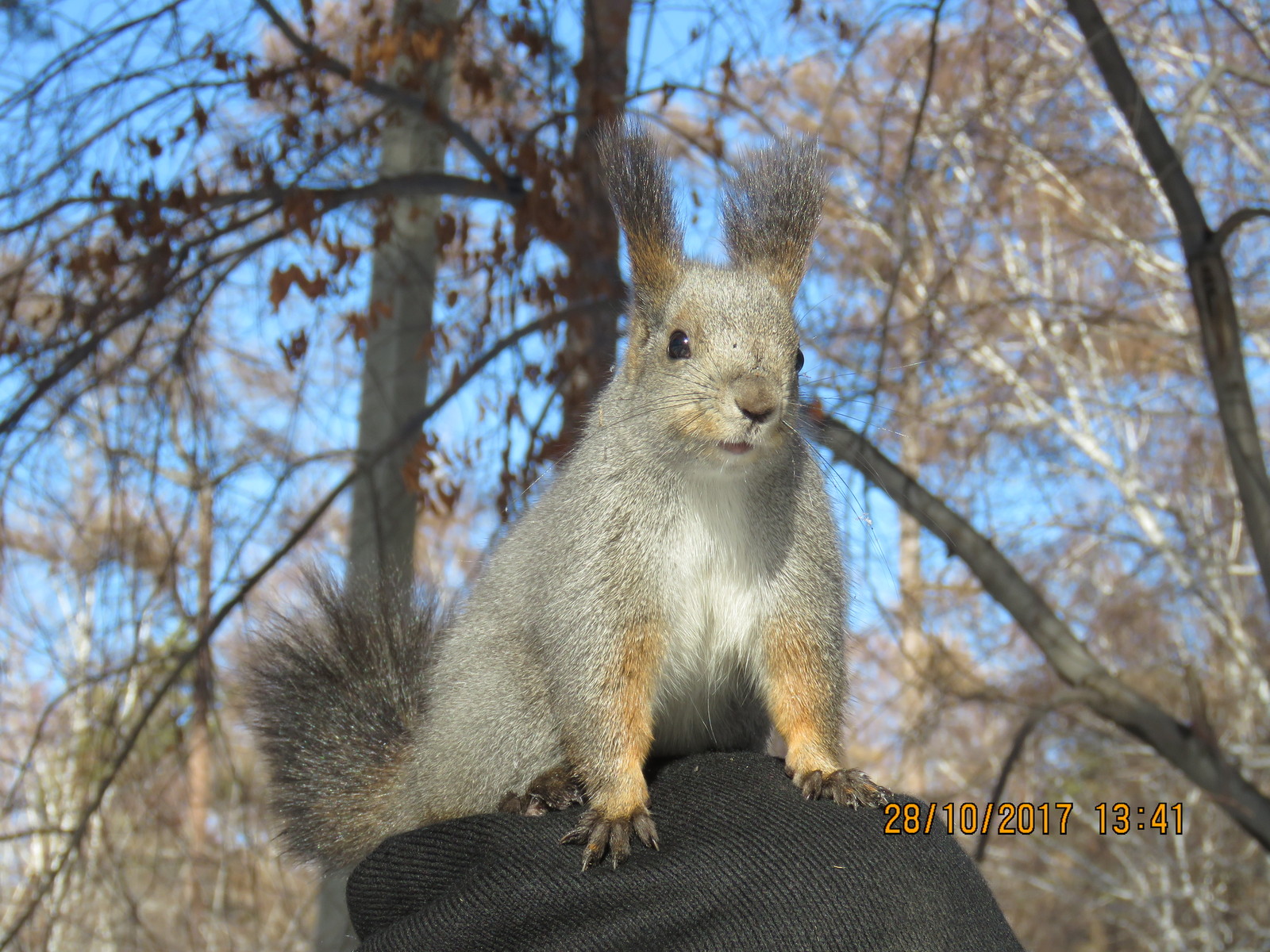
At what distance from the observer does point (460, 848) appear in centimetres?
163

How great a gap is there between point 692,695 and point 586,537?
1.15 ft

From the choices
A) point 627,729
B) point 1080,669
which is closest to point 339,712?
point 627,729

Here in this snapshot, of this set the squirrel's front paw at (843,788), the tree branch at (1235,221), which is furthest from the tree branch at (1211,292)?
the squirrel's front paw at (843,788)

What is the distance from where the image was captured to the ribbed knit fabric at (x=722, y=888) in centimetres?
138

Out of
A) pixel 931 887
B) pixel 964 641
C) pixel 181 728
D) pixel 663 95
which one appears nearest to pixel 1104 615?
pixel 964 641

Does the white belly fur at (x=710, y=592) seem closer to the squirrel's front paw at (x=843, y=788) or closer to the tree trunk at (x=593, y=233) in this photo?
the squirrel's front paw at (x=843, y=788)

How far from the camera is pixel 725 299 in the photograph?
1.83m

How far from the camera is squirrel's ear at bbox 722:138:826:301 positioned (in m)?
1.97

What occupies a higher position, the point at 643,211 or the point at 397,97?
the point at 397,97

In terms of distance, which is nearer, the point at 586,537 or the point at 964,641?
the point at 586,537

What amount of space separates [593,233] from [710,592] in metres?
2.05

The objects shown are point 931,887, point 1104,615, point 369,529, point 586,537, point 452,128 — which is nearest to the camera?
point 931,887

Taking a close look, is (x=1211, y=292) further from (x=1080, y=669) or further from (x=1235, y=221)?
(x=1080, y=669)

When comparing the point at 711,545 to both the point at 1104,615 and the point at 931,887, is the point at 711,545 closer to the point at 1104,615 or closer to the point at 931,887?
the point at 931,887
